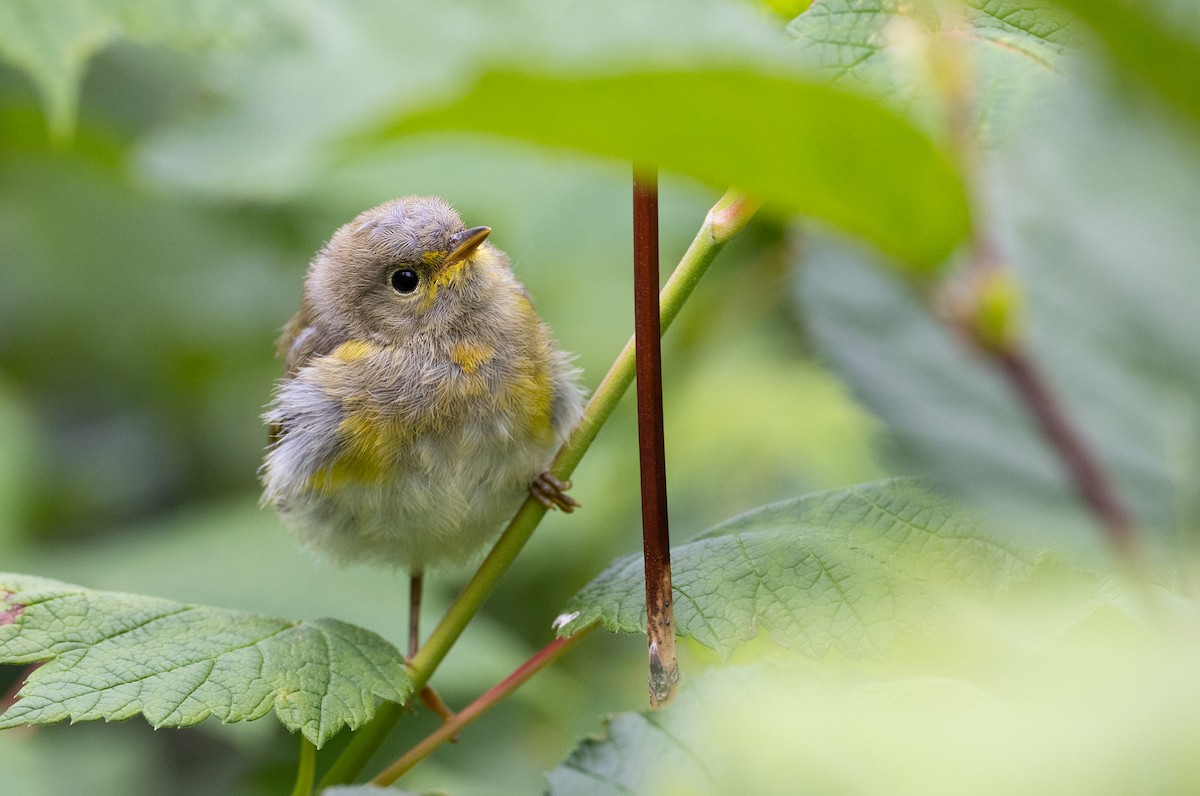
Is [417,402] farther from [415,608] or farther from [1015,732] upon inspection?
[1015,732]

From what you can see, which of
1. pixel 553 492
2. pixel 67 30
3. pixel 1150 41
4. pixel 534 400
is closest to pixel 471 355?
pixel 534 400

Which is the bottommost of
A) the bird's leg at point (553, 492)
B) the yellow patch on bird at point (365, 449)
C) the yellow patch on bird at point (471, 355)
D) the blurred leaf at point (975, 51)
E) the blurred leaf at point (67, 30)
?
the bird's leg at point (553, 492)

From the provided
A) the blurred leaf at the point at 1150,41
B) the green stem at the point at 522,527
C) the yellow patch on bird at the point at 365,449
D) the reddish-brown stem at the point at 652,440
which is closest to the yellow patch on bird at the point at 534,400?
the yellow patch on bird at the point at 365,449

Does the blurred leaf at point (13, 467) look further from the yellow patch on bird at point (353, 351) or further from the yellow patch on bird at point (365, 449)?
the yellow patch on bird at point (365, 449)

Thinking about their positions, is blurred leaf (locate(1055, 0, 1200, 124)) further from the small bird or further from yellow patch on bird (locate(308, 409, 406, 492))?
yellow patch on bird (locate(308, 409, 406, 492))

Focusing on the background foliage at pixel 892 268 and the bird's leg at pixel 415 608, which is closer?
the background foliage at pixel 892 268

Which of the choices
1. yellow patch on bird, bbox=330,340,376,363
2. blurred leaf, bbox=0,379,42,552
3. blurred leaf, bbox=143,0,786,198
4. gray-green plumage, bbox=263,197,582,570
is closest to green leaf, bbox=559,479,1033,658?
blurred leaf, bbox=143,0,786,198

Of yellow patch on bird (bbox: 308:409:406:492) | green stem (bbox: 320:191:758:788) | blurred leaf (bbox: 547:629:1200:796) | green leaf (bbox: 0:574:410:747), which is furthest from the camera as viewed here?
yellow patch on bird (bbox: 308:409:406:492)

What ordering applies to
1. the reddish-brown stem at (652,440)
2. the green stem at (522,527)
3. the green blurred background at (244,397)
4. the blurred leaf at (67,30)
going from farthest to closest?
1. the green blurred background at (244,397)
2. the blurred leaf at (67,30)
3. the green stem at (522,527)
4. the reddish-brown stem at (652,440)

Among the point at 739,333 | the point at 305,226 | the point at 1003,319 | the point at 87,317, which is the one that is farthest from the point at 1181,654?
the point at 87,317
